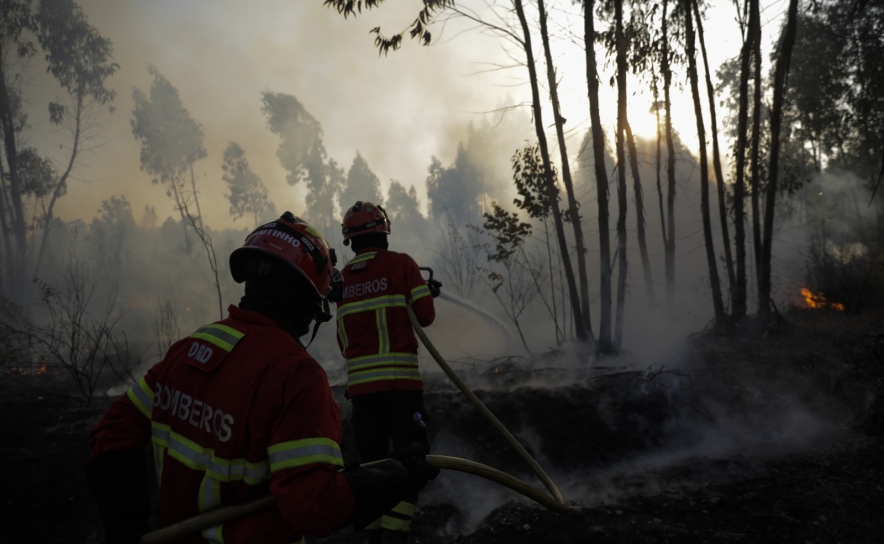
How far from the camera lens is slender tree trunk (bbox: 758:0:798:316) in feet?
28.6

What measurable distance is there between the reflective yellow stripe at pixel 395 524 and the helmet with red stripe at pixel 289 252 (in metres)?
2.23

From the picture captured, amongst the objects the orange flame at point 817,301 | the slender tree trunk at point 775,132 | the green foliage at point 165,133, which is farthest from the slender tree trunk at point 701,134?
the green foliage at point 165,133

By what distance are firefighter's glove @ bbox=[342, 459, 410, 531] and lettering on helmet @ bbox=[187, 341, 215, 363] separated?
Answer: 1.79 ft

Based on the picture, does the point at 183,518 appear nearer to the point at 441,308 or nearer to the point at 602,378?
the point at 602,378

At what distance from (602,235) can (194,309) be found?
2480cm

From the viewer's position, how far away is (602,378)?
6512 millimetres

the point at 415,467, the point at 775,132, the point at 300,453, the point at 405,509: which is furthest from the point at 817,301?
the point at 300,453

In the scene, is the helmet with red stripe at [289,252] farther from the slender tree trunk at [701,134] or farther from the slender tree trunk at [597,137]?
the slender tree trunk at [701,134]

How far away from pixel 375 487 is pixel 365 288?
8.16ft

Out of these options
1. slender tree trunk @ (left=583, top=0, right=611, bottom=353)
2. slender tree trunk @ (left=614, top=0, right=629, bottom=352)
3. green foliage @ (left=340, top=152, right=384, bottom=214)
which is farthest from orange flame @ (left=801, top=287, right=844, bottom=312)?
green foliage @ (left=340, top=152, right=384, bottom=214)

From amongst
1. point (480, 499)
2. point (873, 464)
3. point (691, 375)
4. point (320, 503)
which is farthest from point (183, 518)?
point (691, 375)

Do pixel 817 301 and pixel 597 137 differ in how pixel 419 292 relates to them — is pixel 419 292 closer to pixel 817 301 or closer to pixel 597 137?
pixel 597 137

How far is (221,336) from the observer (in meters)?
1.66

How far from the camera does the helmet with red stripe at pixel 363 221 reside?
13.8 feet
